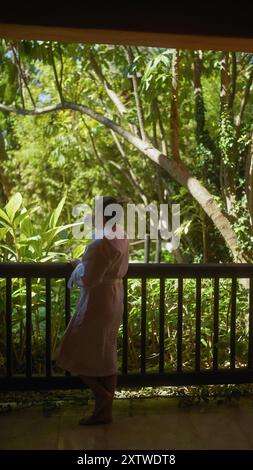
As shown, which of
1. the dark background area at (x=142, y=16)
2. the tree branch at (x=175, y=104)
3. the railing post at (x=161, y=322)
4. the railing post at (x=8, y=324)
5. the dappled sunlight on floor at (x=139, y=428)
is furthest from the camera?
the tree branch at (x=175, y=104)

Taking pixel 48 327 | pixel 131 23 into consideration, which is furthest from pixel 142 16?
pixel 48 327

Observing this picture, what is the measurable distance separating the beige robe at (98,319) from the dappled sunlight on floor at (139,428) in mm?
364

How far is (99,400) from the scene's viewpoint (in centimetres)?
329

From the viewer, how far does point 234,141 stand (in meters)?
5.40

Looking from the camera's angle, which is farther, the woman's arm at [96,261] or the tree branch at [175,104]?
the tree branch at [175,104]

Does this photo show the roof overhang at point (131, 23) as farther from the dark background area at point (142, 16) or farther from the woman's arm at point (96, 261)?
the woman's arm at point (96, 261)

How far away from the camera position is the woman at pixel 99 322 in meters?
3.08

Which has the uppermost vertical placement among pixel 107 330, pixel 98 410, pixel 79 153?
pixel 79 153

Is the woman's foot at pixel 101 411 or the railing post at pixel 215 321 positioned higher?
the railing post at pixel 215 321

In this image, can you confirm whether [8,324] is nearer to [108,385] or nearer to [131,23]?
[108,385]

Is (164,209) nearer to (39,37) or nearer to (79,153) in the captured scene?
(79,153)

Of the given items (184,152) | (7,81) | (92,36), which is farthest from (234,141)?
(184,152)

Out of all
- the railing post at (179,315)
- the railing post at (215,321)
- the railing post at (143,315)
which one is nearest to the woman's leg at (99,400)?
the railing post at (143,315)

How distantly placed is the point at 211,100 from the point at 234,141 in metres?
5.60
